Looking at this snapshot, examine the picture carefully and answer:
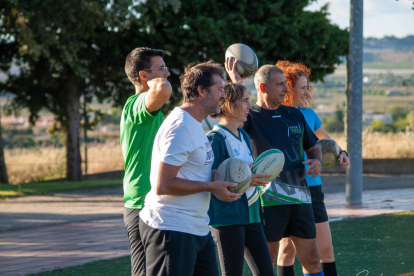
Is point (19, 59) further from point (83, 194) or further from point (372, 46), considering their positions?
point (372, 46)

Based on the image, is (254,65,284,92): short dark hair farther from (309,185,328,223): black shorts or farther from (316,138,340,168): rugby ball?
(309,185,328,223): black shorts

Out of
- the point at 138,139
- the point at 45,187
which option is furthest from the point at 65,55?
the point at 138,139

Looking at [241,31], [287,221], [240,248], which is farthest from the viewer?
[241,31]

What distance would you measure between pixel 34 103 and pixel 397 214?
10225mm

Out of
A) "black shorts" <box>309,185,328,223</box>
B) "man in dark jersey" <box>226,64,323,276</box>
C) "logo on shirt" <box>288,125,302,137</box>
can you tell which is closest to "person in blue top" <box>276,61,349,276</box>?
"black shorts" <box>309,185,328,223</box>

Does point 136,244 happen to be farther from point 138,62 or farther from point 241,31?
point 241,31

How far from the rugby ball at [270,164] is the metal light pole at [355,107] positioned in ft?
21.6

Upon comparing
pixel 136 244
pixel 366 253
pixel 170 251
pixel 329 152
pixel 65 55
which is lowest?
pixel 366 253

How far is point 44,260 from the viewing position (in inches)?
244

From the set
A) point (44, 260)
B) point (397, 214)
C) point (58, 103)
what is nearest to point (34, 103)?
point (58, 103)

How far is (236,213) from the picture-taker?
3477 millimetres

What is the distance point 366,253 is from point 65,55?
852cm

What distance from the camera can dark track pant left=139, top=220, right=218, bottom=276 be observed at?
291cm

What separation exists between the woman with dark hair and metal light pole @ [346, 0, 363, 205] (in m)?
6.66
